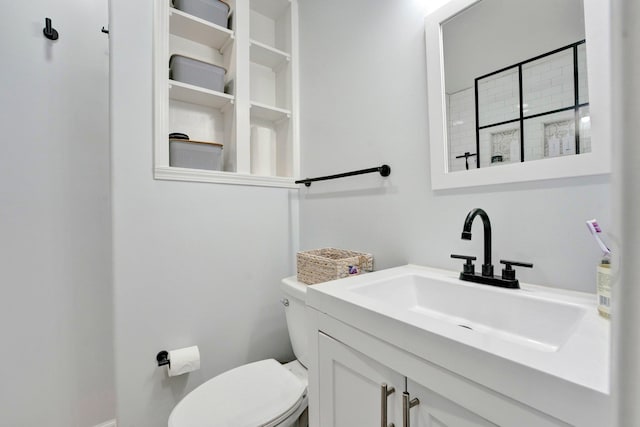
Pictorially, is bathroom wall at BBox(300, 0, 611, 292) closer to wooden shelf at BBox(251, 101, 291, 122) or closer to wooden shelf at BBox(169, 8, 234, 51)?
wooden shelf at BBox(251, 101, 291, 122)

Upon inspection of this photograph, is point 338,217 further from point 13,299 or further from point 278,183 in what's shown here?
point 13,299

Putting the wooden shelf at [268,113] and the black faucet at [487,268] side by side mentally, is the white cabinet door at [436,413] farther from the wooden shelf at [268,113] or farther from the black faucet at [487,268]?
the wooden shelf at [268,113]

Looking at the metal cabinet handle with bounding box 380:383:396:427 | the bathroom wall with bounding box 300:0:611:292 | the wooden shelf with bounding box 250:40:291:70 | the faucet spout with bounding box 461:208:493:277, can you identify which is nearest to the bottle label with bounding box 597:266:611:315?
the bathroom wall with bounding box 300:0:611:292

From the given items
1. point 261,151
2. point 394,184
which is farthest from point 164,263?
point 394,184

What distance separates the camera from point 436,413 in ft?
1.70

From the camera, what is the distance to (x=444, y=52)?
986mm

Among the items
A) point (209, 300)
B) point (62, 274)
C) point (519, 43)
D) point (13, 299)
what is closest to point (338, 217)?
point (209, 300)

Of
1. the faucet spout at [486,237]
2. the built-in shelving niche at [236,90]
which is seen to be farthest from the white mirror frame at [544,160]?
the built-in shelving niche at [236,90]

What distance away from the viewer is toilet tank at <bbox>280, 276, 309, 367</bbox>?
1.17 m

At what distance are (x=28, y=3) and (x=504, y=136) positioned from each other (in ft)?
6.78

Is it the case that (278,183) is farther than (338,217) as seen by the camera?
Yes

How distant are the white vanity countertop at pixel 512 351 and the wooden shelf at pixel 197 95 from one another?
1267mm

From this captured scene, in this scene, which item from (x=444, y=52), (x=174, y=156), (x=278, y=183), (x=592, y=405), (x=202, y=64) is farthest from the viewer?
(x=278, y=183)

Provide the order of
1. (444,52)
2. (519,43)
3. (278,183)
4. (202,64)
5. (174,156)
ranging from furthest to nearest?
(278,183), (202,64), (174,156), (444,52), (519,43)
